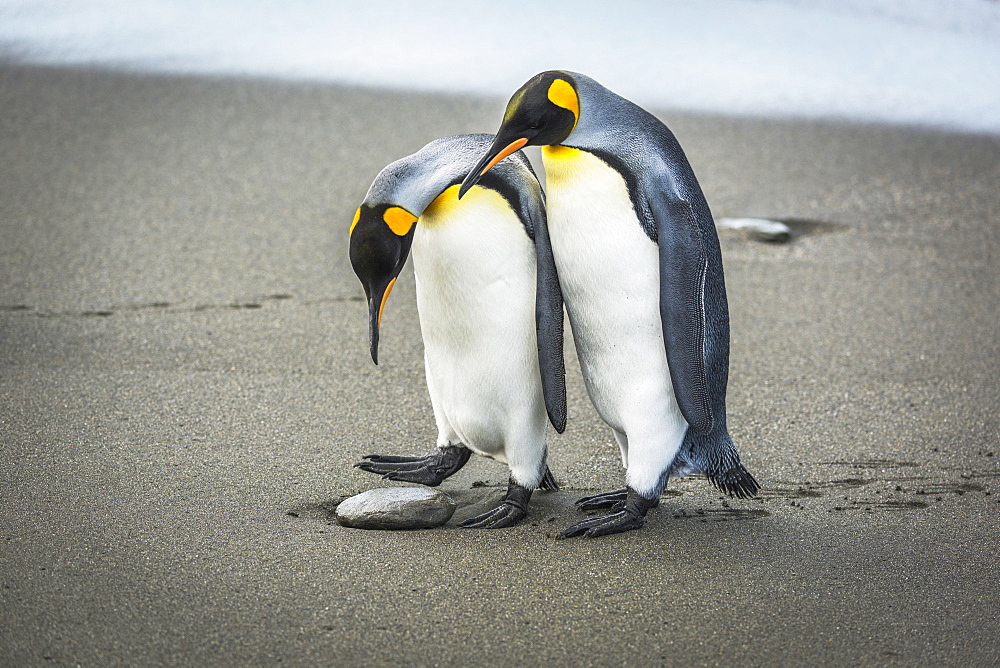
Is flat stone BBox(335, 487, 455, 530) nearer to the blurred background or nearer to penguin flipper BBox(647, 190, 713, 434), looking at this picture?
penguin flipper BBox(647, 190, 713, 434)

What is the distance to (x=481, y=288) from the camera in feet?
6.59

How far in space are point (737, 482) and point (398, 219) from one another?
799mm

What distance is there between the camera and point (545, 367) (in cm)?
200

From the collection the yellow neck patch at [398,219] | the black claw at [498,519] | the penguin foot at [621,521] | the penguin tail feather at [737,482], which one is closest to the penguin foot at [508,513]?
the black claw at [498,519]

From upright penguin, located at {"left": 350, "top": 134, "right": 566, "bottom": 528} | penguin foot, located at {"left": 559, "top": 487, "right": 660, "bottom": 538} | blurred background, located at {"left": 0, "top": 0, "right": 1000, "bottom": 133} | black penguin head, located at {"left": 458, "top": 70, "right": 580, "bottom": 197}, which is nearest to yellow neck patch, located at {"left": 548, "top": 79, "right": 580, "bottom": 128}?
black penguin head, located at {"left": 458, "top": 70, "right": 580, "bottom": 197}

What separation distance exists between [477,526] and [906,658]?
76 cm

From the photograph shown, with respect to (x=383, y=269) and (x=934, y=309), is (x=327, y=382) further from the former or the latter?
(x=934, y=309)

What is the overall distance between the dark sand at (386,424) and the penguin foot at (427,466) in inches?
2.5

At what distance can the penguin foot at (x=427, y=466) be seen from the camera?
2.21m

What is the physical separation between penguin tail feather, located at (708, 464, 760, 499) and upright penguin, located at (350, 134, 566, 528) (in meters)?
0.33

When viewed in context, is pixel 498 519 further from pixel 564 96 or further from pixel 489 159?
pixel 564 96

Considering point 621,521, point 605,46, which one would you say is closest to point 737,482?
point 621,521

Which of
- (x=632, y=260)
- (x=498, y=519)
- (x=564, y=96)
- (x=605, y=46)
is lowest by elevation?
(x=498, y=519)

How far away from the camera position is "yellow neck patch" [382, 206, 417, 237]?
188 centimetres
